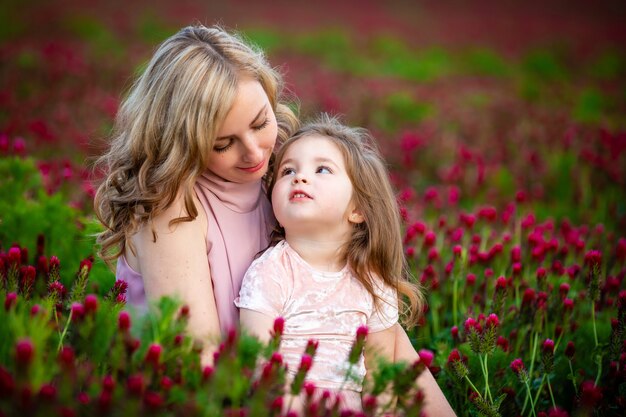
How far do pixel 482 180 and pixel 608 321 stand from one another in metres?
2.41

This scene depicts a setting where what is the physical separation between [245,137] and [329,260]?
57 centimetres

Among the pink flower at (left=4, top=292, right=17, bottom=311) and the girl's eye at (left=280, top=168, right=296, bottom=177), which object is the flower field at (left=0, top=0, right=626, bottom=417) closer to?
the pink flower at (left=4, top=292, right=17, bottom=311)

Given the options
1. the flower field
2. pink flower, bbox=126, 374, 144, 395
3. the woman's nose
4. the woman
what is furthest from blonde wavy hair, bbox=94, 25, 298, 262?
pink flower, bbox=126, 374, 144, 395

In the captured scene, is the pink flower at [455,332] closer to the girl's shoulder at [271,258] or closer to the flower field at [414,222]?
the flower field at [414,222]

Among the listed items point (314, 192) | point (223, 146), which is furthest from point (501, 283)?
point (223, 146)

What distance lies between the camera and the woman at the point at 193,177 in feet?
8.12

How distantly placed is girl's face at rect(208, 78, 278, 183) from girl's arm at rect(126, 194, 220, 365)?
264 millimetres

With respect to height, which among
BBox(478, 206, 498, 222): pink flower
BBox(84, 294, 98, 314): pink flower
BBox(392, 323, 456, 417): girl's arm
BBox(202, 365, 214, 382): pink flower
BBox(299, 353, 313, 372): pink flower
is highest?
BBox(478, 206, 498, 222): pink flower

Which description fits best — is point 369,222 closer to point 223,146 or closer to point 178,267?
point 223,146

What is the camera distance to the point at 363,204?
9.00 ft

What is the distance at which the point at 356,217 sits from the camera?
8.95 ft

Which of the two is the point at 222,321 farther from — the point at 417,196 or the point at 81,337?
the point at 417,196

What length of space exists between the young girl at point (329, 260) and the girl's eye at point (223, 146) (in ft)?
0.76

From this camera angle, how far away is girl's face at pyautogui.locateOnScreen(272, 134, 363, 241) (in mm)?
2551
